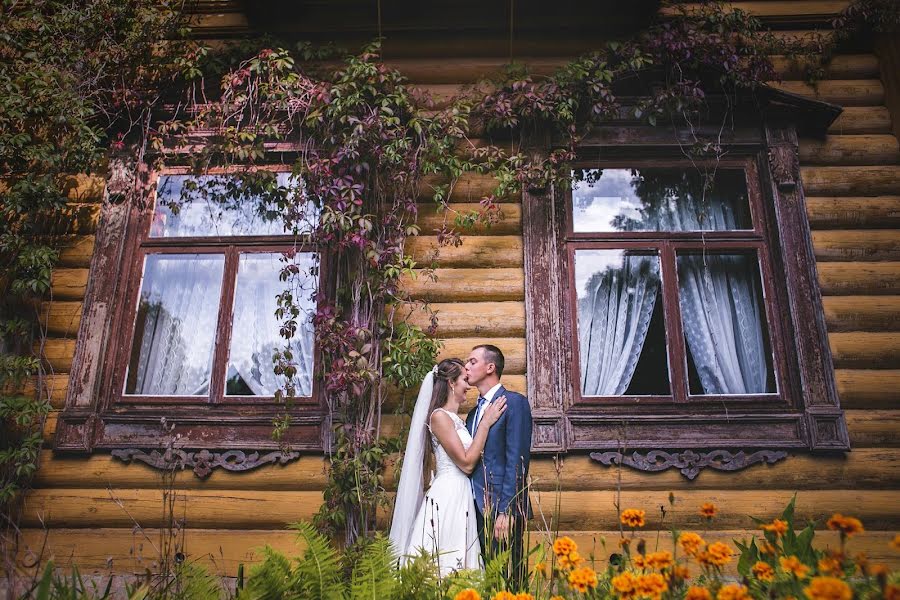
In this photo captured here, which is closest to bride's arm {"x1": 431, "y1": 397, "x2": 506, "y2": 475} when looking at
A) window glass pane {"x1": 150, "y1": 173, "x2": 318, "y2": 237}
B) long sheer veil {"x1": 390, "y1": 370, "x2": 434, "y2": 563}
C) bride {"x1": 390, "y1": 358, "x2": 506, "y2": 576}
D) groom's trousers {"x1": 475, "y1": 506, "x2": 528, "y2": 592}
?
bride {"x1": 390, "y1": 358, "x2": 506, "y2": 576}

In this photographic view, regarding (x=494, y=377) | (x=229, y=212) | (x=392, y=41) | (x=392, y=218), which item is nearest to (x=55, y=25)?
(x=229, y=212)

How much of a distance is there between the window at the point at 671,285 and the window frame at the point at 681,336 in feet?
0.18

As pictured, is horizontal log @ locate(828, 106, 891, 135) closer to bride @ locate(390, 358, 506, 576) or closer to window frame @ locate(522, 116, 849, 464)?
window frame @ locate(522, 116, 849, 464)

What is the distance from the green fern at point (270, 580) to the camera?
2209 mm

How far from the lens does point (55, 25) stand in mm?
4891

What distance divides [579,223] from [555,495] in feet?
6.99

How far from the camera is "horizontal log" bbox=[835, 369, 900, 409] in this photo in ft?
14.3

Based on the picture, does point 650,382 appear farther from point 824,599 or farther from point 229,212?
point 229,212

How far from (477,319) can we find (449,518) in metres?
1.60

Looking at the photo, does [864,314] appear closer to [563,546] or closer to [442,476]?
[442,476]

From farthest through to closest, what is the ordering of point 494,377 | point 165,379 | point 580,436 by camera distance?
point 165,379
point 580,436
point 494,377

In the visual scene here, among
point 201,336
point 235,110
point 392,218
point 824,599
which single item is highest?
point 235,110

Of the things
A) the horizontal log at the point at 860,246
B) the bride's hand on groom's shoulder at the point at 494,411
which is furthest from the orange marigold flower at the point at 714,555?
the horizontal log at the point at 860,246

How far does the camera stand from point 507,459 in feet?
11.3
